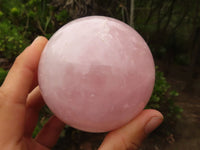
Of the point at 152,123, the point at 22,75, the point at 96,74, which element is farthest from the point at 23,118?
the point at 152,123

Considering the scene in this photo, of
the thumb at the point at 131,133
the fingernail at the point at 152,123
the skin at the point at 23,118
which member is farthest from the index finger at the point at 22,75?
the fingernail at the point at 152,123

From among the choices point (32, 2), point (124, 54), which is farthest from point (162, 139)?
point (32, 2)

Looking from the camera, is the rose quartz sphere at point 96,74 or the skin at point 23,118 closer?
the rose quartz sphere at point 96,74

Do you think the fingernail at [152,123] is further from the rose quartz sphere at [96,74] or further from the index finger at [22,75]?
the index finger at [22,75]

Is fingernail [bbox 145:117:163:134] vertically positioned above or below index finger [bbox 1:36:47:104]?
below

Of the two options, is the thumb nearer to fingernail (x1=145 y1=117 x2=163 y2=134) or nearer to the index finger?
Answer: fingernail (x1=145 y1=117 x2=163 y2=134)

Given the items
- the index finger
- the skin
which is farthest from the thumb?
the index finger
